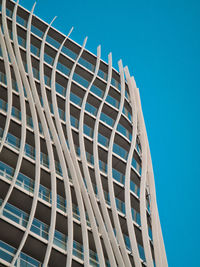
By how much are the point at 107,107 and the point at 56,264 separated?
2162 cm

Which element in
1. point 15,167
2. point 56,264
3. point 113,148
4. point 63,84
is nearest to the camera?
point 56,264

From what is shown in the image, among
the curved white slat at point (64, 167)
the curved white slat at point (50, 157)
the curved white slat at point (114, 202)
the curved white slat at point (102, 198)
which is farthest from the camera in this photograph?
the curved white slat at point (114, 202)

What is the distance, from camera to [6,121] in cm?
4397

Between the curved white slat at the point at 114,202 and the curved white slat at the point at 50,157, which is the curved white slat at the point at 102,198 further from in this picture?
the curved white slat at the point at 50,157

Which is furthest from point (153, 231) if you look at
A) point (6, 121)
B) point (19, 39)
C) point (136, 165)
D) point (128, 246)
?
point (19, 39)

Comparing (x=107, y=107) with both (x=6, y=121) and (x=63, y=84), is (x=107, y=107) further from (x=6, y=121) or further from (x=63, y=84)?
(x=6, y=121)

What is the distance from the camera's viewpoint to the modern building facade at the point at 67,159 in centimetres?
3928

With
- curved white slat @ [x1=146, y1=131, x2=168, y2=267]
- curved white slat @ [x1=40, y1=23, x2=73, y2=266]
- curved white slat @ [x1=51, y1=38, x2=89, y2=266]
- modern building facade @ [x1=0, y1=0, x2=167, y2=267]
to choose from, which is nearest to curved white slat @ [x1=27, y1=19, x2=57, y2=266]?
modern building facade @ [x1=0, y1=0, x2=167, y2=267]

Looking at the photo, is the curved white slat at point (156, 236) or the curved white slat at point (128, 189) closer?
the curved white slat at point (128, 189)

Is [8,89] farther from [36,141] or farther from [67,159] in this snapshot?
[67,159]

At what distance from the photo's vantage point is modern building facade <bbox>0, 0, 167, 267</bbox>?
39281 millimetres

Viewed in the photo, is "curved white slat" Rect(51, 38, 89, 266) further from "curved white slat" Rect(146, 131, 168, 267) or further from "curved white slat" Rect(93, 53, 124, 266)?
"curved white slat" Rect(146, 131, 168, 267)

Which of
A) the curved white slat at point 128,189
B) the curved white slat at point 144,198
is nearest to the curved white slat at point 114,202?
the curved white slat at point 128,189

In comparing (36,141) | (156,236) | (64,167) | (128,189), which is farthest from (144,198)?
(36,141)
